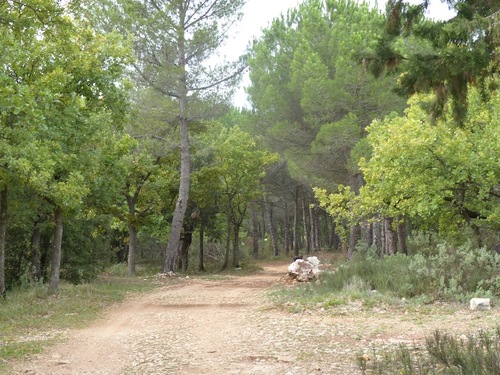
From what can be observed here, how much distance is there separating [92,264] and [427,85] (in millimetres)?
18535

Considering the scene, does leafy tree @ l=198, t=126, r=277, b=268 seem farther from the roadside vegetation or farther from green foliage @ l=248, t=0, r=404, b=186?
the roadside vegetation

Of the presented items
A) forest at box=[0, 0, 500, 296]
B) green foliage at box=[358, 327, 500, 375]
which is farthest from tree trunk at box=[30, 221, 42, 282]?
green foliage at box=[358, 327, 500, 375]

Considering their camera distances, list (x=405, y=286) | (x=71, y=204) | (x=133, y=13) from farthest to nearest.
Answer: (x=133, y=13)
(x=71, y=204)
(x=405, y=286)

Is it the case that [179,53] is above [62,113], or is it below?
above

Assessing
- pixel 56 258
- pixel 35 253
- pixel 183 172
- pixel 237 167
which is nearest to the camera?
pixel 56 258

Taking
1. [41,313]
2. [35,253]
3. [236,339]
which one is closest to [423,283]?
[236,339]

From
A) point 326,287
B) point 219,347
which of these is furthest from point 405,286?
point 219,347

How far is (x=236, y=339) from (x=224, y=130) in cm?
2548

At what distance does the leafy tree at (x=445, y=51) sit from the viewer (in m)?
5.79

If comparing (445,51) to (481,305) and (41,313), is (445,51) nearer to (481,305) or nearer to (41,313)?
(481,305)

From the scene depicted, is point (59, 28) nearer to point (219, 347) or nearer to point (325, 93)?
point (219, 347)

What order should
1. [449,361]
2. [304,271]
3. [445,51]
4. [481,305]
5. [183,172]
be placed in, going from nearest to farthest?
[449,361]
[445,51]
[481,305]
[304,271]
[183,172]

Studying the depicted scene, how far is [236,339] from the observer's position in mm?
7715

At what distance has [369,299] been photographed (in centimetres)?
1032
